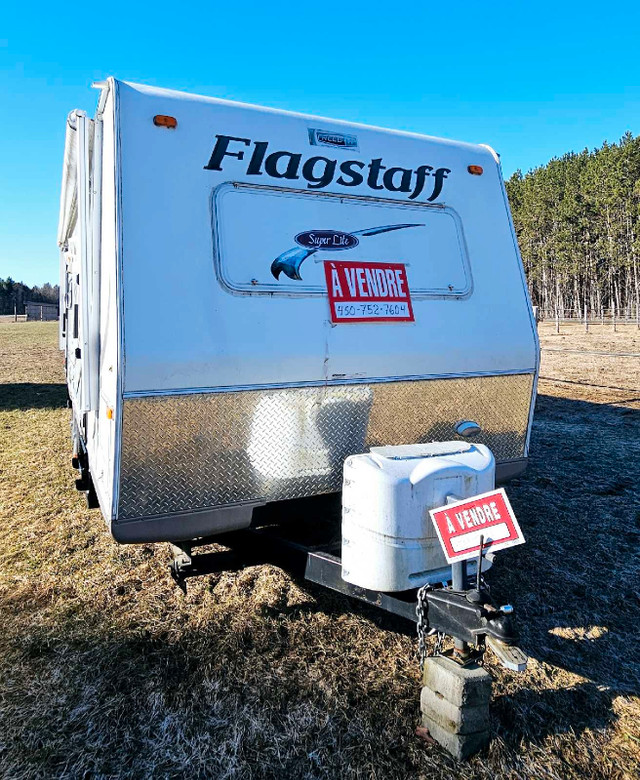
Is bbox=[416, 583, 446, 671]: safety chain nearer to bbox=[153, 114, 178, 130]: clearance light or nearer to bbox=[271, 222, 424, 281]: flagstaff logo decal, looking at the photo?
bbox=[271, 222, 424, 281]: flagstaff logo decal

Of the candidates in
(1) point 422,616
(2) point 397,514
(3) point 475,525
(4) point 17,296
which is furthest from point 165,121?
(4) point 17,296

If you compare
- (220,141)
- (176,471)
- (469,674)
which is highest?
(220,141)

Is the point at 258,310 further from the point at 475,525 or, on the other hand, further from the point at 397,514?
the point at 475,525

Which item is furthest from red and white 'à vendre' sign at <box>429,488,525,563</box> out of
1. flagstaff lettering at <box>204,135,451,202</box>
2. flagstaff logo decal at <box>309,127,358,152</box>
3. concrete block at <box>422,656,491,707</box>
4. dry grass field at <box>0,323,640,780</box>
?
flagstaff logo decal at <box>309,127,358,152</box>

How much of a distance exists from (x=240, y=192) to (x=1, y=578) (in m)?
3.12

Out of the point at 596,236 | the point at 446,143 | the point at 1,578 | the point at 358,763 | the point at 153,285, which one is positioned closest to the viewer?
the point at 358,763

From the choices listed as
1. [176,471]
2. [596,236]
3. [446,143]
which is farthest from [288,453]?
[596,236]

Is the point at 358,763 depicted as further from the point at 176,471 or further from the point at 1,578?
the point at 1,578

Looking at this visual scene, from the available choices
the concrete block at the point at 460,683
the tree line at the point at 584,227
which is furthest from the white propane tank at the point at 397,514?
the tree line at the point at 584,227

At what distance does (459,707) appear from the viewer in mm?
2447

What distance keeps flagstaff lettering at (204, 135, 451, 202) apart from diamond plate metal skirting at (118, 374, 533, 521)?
3.91 ft

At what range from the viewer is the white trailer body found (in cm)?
289

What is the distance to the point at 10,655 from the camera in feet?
10.4

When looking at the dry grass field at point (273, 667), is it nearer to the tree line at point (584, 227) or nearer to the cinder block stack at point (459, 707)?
the cinder block stack at point (459, 707)
